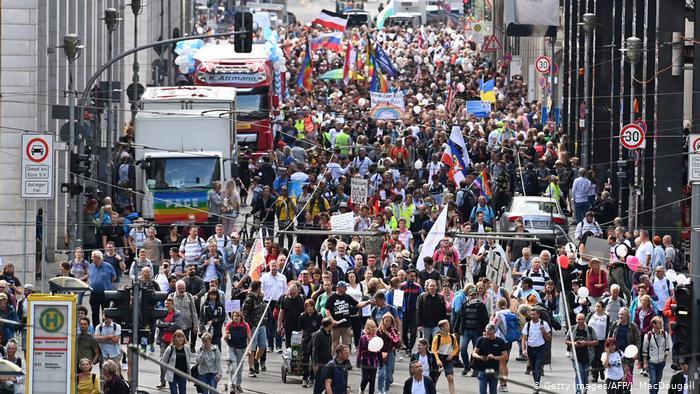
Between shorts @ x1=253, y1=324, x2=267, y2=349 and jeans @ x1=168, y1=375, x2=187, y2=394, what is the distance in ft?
7.72

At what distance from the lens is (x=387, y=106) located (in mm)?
Answer: 54719

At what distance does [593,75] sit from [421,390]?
31732 millimetres

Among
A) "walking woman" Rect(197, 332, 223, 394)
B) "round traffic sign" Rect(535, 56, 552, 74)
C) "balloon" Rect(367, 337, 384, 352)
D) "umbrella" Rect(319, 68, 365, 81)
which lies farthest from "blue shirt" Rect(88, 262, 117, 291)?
"umbrella" Rect(319, 68, 365, 81)

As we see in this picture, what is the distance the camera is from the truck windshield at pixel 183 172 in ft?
137

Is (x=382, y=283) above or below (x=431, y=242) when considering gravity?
below

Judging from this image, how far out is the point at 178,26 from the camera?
95062mm

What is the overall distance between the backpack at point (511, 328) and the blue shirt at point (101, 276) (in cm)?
657

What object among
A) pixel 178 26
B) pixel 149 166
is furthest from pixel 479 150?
pixel 178 26

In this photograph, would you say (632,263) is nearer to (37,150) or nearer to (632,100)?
(37,150)

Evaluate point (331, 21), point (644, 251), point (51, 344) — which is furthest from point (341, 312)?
point (331, 21)

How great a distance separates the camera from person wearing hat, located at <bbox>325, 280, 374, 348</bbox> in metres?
28.3

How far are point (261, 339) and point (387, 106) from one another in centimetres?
2660

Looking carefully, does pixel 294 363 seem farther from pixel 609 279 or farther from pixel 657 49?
pixel 657 49

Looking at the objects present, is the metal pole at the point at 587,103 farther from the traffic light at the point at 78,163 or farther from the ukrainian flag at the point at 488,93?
the traffic light at the point at 78,163
